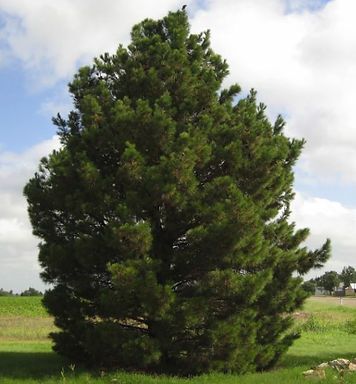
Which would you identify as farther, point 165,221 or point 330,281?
point 330,281

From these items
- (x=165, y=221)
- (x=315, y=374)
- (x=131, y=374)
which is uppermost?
(x=165, y=221)

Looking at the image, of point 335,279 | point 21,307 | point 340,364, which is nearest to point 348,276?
point 335,279

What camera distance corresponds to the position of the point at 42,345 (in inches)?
791

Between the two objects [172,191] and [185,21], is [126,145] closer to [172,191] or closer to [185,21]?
[172,191]

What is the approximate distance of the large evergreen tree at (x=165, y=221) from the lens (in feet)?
38.1

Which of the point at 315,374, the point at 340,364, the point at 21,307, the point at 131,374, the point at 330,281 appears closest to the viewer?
the point at 131,374

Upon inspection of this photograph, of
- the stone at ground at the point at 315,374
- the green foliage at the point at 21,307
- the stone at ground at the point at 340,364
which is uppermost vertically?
the green foliage at the point at 21,307

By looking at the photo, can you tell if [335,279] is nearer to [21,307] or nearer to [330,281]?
[330,281]

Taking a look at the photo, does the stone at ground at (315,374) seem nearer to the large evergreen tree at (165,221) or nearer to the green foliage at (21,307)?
the large evergreen tree at (165,221)

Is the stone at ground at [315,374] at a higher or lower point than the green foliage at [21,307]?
lower

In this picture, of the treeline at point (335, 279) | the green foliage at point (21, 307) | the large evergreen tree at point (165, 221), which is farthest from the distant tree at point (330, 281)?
the large evergreen tree at point (165, 221)

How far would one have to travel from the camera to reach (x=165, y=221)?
13.0 metres

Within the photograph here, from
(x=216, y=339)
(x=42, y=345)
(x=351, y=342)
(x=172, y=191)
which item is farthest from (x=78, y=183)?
(x=351, y=342)

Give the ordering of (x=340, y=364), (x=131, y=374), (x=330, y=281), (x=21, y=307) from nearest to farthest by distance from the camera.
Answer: (x=131, y=374), (x=340, y=364), (x=21, y=307), (x=330, y=281)
